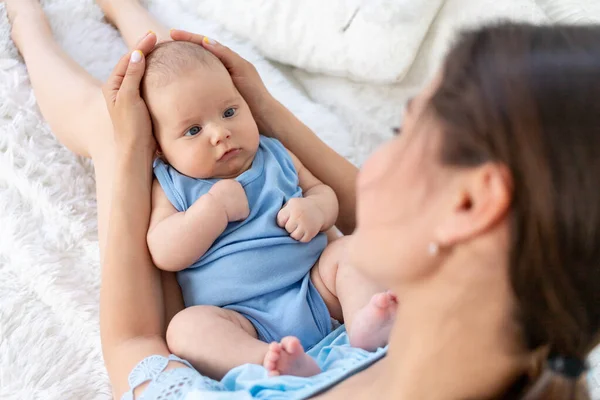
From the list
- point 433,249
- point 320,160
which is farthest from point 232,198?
point 433,249

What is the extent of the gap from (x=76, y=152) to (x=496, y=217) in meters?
0.96

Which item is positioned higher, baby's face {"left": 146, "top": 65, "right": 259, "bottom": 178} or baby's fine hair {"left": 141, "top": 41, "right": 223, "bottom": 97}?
baby's fine hair {"left": 141, "top": 41, "right": 223, "bottom": 97}

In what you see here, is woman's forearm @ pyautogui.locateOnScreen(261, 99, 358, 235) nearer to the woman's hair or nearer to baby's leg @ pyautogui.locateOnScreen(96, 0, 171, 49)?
baby's leg @ pyautogui.locateOnScreen(96, 0, 171, 49)

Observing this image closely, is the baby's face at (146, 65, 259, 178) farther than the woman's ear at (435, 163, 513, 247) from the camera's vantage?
Yes

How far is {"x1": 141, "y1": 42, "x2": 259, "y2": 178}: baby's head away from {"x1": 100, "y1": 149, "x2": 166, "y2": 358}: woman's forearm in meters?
0.07

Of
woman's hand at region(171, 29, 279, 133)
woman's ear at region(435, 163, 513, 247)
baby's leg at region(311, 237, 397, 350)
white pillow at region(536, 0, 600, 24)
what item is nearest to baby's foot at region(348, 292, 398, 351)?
baby's leg at region(311, 237, 397, 350)

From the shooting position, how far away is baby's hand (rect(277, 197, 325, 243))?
92 cm

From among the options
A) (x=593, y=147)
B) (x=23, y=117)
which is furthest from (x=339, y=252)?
(x=23, y=117)

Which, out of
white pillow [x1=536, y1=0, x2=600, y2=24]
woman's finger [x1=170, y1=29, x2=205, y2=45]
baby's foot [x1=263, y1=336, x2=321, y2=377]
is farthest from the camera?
white pillow [x1=536, y1=0, x2=600, y2=24]

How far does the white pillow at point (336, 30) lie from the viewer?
1.27m

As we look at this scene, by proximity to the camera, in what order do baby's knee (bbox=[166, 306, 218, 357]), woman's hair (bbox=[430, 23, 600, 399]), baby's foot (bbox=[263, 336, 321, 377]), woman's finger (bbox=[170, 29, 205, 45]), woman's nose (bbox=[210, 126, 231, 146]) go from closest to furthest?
woman's hair (bbox=[430, 23, 600, 399])
baby's foot (bbox=[263, 336, 321, 377])
baby's knee (bbox=[166, 306, 218, 357])
woman's nose (bbox=[210, 126, 231, 146])
woman's finger (bbox=[170, 29, 205, 45])

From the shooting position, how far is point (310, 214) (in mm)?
930

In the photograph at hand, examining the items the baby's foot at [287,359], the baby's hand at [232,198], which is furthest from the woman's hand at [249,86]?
the baby's foot at [287,359]

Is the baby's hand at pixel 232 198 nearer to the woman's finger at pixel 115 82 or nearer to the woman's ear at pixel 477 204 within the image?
the woman's finger at pixel 115 82
